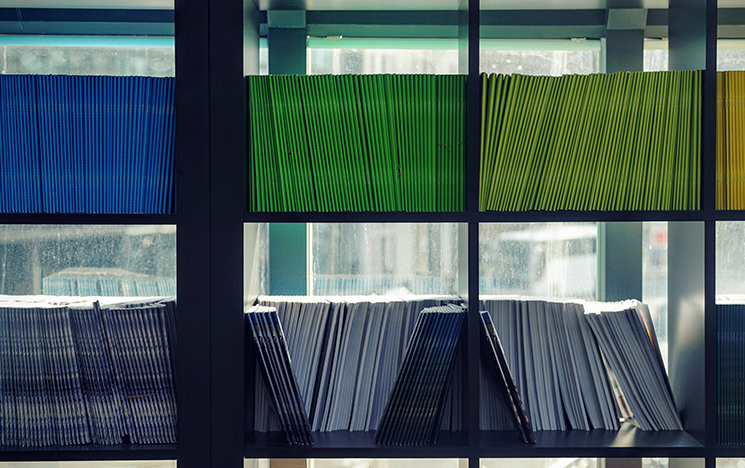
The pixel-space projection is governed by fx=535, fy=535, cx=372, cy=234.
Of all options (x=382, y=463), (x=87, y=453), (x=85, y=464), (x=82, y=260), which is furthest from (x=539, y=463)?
(x=82, y=260)

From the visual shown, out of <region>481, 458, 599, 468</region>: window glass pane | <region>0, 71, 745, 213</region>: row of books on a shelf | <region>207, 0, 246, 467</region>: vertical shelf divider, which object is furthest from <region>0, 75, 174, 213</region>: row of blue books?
<region>481, 458, 599, 468</region>: window glass pane

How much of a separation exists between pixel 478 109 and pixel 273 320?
0.70 m

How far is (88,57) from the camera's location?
168 cm

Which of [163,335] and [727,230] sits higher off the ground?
[727,230]

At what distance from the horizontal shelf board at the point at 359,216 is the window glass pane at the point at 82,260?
61cm

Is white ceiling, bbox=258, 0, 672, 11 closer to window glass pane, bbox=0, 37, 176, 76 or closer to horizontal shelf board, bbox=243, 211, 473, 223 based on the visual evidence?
window glass pane, bbox=0, 37, 176, 76

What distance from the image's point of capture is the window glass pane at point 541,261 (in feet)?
5.52

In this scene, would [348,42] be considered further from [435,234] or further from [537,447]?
[537,447]

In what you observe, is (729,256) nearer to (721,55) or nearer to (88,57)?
(721,55)

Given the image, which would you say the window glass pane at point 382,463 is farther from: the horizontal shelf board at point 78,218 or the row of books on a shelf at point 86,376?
the horizontal shelf board at point 78,218

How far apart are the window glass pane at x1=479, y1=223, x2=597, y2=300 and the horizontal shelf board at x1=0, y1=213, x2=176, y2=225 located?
3.20ft

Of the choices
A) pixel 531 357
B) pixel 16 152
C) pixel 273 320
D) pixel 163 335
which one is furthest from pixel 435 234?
pixel 16 152

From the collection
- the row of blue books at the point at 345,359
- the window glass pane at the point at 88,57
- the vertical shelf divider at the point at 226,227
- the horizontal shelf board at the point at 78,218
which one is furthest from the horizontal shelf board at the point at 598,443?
the window glass pane at the point at 88,57

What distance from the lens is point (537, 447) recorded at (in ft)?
4.15
